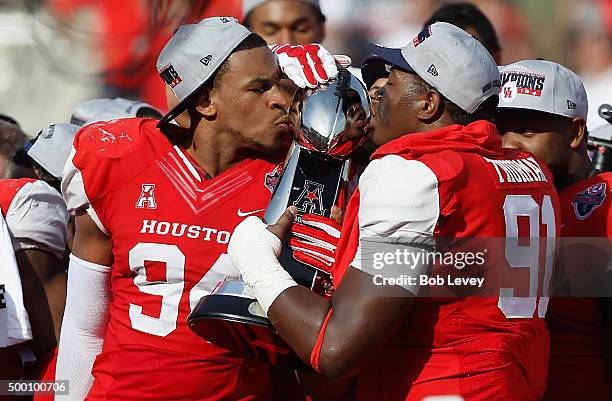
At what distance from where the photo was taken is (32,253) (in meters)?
3.89

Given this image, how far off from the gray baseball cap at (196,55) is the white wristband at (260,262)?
2.27 ft

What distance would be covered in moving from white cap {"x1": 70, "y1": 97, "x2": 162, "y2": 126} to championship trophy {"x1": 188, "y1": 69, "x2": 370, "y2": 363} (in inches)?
85.8

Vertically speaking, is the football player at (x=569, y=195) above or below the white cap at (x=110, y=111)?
above

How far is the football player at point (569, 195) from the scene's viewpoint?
335cm

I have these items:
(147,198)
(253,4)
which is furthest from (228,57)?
(253,4)

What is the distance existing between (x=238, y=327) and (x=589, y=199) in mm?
1360

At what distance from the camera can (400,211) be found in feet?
8.23

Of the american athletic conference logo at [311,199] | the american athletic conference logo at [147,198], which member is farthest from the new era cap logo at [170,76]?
the american athletic conference logo at [311,199]

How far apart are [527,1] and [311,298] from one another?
16.4ft

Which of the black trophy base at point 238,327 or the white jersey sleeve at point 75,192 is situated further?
the white jersey sleeve at point 75,192

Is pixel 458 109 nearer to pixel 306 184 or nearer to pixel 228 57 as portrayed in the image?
pixel 306 184

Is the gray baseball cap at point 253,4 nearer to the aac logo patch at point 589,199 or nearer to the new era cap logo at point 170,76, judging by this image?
the new era cap logo at point 170,76

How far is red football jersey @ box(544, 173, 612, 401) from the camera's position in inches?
134

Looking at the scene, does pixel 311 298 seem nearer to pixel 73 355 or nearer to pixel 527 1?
pixel 73 355
